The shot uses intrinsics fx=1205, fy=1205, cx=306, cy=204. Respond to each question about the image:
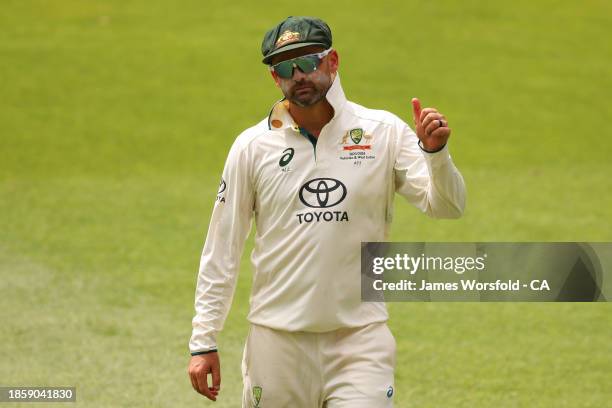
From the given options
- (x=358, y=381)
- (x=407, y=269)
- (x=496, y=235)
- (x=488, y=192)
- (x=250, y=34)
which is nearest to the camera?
(x=358, y=381)

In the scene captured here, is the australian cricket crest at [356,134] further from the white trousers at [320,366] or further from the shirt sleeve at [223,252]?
the white trousers at [320,366]

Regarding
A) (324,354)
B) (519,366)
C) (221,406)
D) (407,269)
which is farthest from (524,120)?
(324,354)

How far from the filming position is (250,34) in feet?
53.5

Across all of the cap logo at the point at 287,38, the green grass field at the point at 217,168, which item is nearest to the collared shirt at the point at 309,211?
the cap logo at the point at 287,38

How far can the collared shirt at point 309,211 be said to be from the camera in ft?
16.2

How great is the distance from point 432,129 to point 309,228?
0.71m

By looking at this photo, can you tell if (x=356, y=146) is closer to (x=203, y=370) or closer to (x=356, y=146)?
(x=356, y=146)

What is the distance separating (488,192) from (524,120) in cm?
237

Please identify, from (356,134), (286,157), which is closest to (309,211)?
(286,157)

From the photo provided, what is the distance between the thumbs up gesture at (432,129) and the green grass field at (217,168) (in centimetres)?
330

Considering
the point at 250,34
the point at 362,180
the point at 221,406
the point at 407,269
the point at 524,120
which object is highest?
the point at 250,34

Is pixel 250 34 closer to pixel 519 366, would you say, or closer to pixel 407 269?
pixel 519 366
